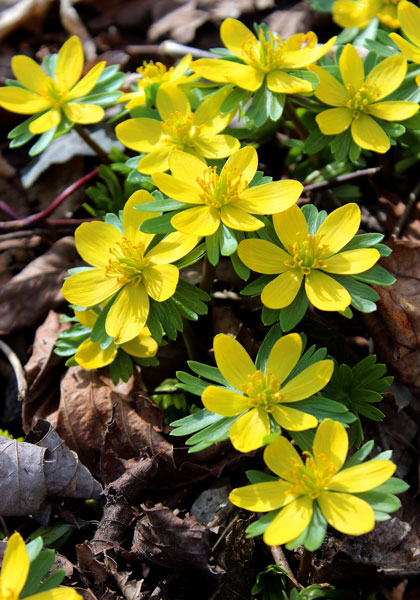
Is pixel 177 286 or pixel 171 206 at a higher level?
pixel 171 206

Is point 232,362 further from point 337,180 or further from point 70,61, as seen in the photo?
point 70,61

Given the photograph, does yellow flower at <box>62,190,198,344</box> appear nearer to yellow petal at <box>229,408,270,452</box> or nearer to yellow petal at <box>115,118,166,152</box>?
yellow petal at <box>115,118,166,152</box>

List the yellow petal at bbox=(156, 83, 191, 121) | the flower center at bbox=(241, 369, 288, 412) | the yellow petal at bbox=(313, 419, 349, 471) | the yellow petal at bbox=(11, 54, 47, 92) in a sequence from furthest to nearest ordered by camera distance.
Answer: the yellow petal at bbox=(11, 54, 47, 92)
the yellow petal at bbox=(156, 83, 191, 121)
the flower center at bbox=(241, 369, 288, 412)
the yellow petal at bbox=(313, 419, 349, 471)

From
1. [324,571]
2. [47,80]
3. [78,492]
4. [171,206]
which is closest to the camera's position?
[324,571]

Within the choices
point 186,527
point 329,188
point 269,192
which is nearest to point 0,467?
point 186,527

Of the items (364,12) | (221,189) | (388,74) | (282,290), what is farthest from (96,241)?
(364,12)

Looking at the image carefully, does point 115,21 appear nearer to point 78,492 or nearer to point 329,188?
point 329,188

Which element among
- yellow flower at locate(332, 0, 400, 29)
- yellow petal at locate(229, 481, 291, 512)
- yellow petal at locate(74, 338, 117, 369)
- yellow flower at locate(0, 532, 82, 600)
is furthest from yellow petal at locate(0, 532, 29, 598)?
yellow flower at locate(332, 0, 400, 29)
